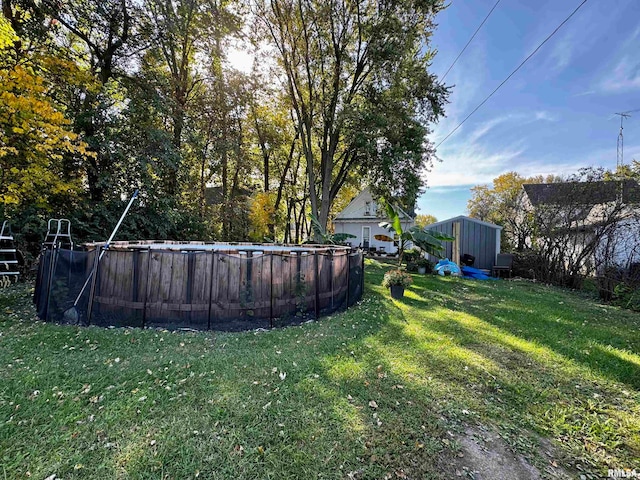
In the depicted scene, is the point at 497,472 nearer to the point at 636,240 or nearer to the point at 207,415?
the point at 207,415

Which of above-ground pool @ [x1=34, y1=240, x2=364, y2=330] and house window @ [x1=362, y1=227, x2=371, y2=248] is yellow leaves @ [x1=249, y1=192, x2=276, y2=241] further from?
above-ground pool @ [x1=34, y1=240, x2=364, y2=330]

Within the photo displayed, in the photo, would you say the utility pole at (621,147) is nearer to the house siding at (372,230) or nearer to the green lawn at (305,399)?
the green lawn at (305,399)

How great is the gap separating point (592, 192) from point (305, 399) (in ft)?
37.9

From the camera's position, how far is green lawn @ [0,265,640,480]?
200 cm

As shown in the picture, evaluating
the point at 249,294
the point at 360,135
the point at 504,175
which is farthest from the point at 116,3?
the point at 504,175

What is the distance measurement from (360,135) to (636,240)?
931 cm

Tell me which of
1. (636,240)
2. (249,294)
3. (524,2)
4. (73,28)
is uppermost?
(73,28)

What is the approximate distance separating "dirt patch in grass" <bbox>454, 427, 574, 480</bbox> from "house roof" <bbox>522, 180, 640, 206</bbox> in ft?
32.0

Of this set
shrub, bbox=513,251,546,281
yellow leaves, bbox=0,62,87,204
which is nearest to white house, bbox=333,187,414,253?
shrub, bbox=513,251,546,281

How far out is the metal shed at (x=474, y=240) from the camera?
41.7 feet

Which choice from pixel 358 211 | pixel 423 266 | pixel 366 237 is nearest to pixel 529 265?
pixel 423 266

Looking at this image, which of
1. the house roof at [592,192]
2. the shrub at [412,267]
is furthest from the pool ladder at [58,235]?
the house roof at [592,192]

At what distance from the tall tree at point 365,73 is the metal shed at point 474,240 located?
2.65 m

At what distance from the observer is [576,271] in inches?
368
